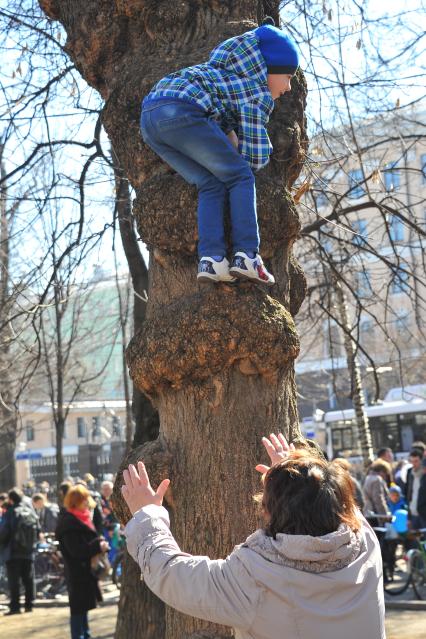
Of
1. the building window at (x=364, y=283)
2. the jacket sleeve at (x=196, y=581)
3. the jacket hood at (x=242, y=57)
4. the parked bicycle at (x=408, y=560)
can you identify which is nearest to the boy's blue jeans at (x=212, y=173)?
the jacket hood at (x=242, y=57)

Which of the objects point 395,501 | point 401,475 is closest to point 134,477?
point 395,501

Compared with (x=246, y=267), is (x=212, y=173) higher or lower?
higher

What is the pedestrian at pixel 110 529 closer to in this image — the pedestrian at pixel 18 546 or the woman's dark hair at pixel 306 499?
the pedestrian at pixel 18 546

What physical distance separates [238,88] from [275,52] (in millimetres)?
243

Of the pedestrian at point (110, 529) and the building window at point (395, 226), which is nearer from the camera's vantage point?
the building window at point (395, 226)

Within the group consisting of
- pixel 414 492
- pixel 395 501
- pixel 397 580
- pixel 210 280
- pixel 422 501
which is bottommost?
pixel 397 580

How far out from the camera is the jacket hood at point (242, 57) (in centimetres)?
387

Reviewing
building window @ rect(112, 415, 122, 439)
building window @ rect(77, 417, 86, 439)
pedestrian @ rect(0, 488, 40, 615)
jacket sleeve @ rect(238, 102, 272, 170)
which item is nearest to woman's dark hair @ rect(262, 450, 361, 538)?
jacket sleeve @ rect(238, 102, 272, 170)

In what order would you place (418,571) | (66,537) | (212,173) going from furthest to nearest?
(418,571) → (66,537) → (212,173)

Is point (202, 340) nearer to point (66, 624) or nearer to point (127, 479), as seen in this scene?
point (127, 479)

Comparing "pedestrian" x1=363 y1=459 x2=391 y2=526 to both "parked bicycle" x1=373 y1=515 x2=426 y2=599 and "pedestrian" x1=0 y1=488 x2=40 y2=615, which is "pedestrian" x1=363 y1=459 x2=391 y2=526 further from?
"pedestrian" x1=0 y1=488 x2=40 y2=615

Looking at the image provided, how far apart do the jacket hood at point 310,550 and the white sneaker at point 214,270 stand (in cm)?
132

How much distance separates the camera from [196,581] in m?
2.58

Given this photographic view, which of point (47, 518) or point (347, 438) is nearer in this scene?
point (47, 518)
